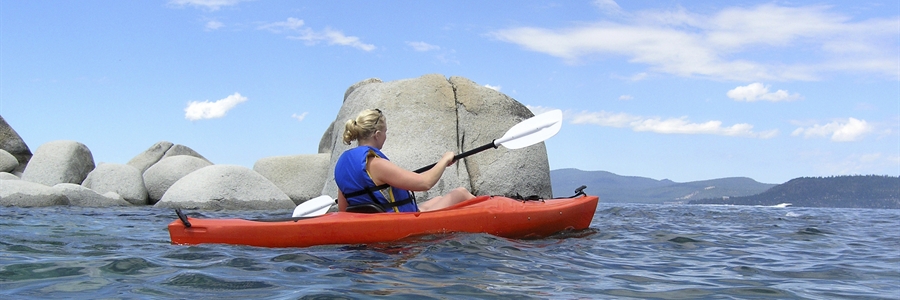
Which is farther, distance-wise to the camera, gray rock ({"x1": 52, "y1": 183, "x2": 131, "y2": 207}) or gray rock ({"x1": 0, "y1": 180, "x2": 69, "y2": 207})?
gray rock ({"x1": 52, "y1": 183, "x2": 131, "y2": 207})

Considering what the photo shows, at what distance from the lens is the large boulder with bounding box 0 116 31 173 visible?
64.9 feet

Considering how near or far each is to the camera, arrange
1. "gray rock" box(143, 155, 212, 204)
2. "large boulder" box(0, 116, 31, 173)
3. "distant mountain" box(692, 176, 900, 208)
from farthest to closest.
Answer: "distant mountain" box(692, 176, 900, 208)
"large boulder" box(0, 116, 31, 173)
"gray rock" box(143, 155, 212, 204)

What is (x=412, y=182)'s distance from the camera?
5066mm

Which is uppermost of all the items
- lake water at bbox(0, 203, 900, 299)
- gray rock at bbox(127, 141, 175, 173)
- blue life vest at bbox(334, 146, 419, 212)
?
gray rock at bbox(127, 141, 175, 173)

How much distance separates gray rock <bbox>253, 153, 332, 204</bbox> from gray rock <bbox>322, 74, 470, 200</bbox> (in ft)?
5.34

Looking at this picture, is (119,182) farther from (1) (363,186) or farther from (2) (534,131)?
(1) (363,186)

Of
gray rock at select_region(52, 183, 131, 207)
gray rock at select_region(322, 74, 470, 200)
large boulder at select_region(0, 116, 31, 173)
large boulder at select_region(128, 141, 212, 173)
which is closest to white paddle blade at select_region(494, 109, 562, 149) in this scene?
gray rock at select_region(322, 74, 470, 200)

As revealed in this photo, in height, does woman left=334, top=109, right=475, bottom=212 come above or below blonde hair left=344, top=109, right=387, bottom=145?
below

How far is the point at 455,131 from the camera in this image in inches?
483

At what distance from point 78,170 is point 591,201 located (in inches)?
552

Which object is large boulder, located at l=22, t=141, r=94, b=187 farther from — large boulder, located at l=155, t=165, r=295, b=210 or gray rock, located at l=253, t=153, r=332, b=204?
large boulder, located at l=155, t=165, r=295, b=210

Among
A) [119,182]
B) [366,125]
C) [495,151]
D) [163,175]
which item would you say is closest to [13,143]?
[119,182]

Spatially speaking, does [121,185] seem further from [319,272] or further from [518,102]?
[319,272]

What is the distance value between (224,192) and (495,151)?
4.71m
